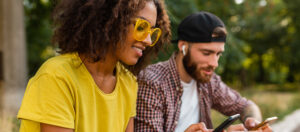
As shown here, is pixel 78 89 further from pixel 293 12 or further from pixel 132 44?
pixel 293 12

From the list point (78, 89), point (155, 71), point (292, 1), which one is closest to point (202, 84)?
point (155, 71)

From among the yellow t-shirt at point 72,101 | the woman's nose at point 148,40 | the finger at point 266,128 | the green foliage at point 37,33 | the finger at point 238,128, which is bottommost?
the finger at point 266,128

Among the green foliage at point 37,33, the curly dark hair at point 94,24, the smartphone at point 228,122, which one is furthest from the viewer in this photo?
the green foliage at point 37,33

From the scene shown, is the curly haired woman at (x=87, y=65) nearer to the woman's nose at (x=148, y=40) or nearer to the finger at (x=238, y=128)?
the woman's nose at (x=148, y=40)

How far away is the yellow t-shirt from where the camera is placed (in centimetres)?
146

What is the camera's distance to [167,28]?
82.7 inches

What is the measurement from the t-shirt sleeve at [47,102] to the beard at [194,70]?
50.5 inches

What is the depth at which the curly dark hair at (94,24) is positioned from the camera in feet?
5.26

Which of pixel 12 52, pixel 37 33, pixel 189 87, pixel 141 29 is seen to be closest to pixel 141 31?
pixel 141 29

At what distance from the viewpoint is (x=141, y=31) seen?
5.58 feet

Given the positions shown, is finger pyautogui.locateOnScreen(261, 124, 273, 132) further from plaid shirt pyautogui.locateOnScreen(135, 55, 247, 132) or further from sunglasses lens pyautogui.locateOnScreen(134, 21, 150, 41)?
sunglasses lens pyautogui.locateOnScreen(134, 21, 150, 41)

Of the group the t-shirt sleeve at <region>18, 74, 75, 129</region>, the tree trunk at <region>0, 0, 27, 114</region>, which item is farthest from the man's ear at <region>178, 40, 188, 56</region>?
the tree trunk at <region>0, 0, 27, 114</region>

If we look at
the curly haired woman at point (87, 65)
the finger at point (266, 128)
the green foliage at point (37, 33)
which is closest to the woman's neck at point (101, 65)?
the curly haired woman at point (87, 65)

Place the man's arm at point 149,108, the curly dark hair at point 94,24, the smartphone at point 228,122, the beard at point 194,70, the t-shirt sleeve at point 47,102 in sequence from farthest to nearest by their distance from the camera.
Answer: the beard at point 194,70 → the man's arm at point 149,108 → the smartphone at point 228,122 → the curly dark hair at point 94,24 → the t-shirt sleeve at point 47,102
